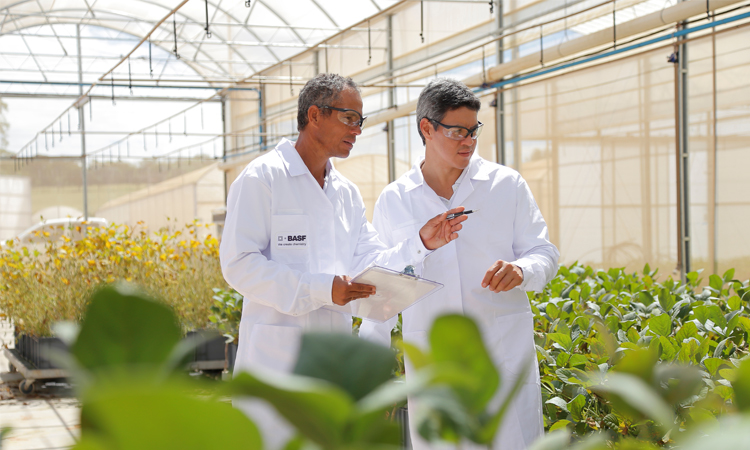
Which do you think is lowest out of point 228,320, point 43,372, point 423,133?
point 43,372

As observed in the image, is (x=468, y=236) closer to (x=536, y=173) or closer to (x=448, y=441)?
(x=448, y=441)

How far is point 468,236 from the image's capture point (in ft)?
7.23

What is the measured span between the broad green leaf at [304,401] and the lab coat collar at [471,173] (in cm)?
201

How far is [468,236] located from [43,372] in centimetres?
415

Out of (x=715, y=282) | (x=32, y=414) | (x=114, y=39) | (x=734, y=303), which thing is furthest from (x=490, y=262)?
(x=114, y=39)

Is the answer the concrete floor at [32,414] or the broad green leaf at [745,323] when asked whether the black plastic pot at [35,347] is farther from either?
the broad green leaf at [745,323]

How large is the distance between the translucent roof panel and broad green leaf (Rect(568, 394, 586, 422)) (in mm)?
12594

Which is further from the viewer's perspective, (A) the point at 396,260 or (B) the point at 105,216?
(B) the point at 105,216

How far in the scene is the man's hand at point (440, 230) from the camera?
6.64 feet

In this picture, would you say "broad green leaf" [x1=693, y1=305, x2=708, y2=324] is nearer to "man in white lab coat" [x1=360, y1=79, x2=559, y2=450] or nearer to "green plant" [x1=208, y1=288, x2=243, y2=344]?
"man in white lab coat" [x1=360, y1=79, x2=559, y2=450]

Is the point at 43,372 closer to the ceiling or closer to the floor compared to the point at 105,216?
closer to the floor

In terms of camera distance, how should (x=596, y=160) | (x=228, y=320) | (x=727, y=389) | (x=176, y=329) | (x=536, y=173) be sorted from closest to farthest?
1. (x=176, y=329)
2. (x=727, y=389)
3. (x=228, y=320)
4. (x=596, y=160)
5. (x=536, y=173)

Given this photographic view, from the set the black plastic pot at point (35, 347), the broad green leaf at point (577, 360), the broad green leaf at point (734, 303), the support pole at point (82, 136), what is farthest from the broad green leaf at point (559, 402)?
the support pole at point (82, 136)

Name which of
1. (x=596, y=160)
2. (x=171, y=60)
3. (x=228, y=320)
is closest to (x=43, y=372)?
(x=228, y=320)
